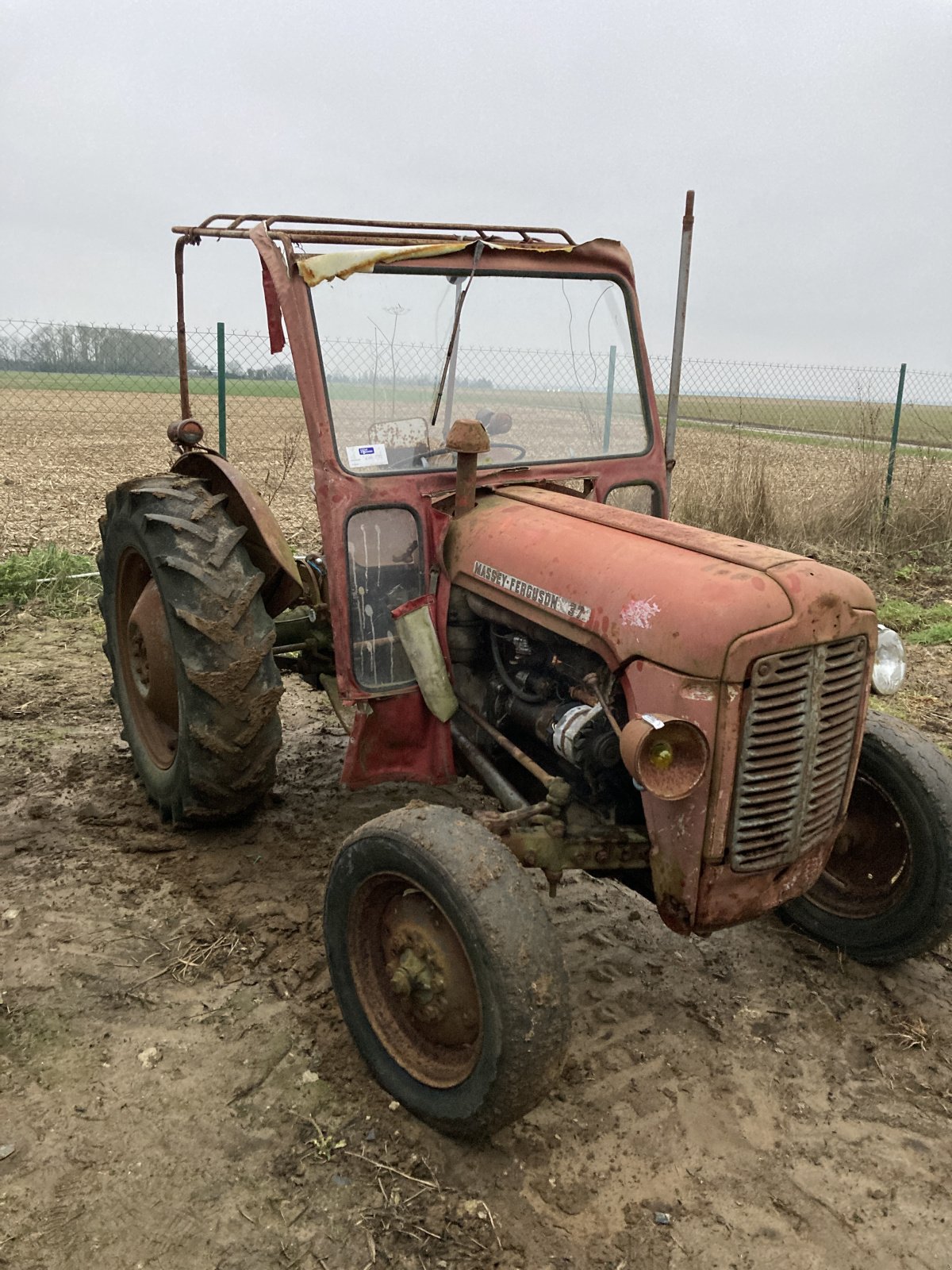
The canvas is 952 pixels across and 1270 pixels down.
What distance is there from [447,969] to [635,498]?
1957mm

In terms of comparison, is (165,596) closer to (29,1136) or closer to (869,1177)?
(29,1136)

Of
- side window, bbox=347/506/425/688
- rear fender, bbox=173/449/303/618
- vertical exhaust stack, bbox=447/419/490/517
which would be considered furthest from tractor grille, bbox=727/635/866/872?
rear fender, bbox=173/449/303/618

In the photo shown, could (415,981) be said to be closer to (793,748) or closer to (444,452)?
(793,748)

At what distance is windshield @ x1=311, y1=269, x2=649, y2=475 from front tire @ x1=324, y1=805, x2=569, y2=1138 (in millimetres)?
1317

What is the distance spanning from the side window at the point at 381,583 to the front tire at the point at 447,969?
0.84 metres

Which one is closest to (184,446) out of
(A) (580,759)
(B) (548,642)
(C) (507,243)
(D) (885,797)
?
(C) (507,243)

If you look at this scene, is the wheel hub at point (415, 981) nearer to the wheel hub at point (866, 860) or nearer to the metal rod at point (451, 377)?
the wheel hub at point (866, 860)

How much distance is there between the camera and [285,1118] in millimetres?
2445

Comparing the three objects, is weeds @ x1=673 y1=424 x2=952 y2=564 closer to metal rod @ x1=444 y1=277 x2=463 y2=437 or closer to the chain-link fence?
the chain-link fence

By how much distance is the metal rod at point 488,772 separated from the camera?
301 centimetres

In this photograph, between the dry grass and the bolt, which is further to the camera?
the dry grass

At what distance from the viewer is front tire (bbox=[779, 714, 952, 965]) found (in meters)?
2.95

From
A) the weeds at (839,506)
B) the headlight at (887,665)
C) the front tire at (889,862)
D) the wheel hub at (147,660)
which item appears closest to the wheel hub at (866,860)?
the front tire at (889,862)

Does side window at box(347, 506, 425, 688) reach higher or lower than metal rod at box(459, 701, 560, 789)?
higher
